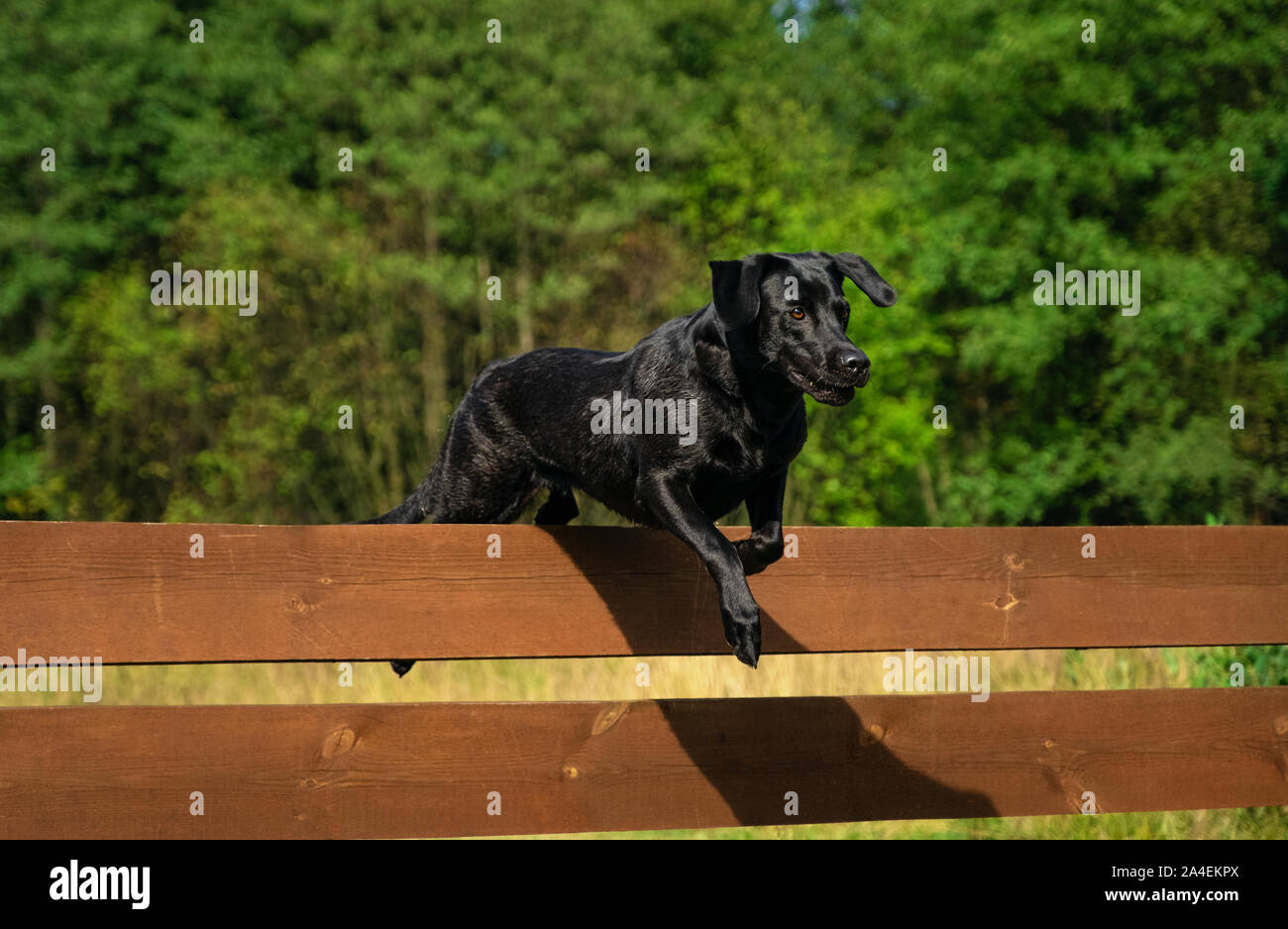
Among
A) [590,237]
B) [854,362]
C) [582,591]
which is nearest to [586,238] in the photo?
[590,237]

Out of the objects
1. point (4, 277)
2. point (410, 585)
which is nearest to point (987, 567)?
point (410, 585)

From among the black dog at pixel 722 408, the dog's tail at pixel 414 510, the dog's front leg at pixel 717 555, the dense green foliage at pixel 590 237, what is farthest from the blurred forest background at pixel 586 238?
the dog's front leg at pixel 717 555

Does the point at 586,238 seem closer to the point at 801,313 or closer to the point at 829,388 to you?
the point at 801,313

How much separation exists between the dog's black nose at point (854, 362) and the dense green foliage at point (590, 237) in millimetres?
13602

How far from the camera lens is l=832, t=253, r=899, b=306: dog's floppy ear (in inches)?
137

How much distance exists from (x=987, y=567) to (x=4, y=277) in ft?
63.8

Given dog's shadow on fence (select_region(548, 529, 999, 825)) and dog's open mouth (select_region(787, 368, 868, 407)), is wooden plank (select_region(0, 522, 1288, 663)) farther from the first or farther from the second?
dog's open mouth (select_region(787, 368, 868, 407))

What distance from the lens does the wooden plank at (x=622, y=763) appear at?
Answer: 3178mm

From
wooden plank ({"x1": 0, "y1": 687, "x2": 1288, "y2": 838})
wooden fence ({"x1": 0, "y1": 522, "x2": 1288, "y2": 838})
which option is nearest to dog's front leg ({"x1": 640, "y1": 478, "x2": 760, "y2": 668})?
wooden fence ({"x1": 0, "y1": 522, "x2": 1288, "y2": 838})

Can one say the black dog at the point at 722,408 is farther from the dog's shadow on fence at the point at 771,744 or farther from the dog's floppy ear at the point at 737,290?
the dog's shadow on fence at the point at 771,744

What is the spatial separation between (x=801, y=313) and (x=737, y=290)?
19 cm

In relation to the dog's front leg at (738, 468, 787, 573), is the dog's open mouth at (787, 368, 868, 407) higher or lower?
higher

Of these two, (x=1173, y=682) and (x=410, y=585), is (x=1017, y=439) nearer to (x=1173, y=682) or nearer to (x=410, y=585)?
(x=1173, y=682)

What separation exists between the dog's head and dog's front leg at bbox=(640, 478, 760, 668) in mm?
448
